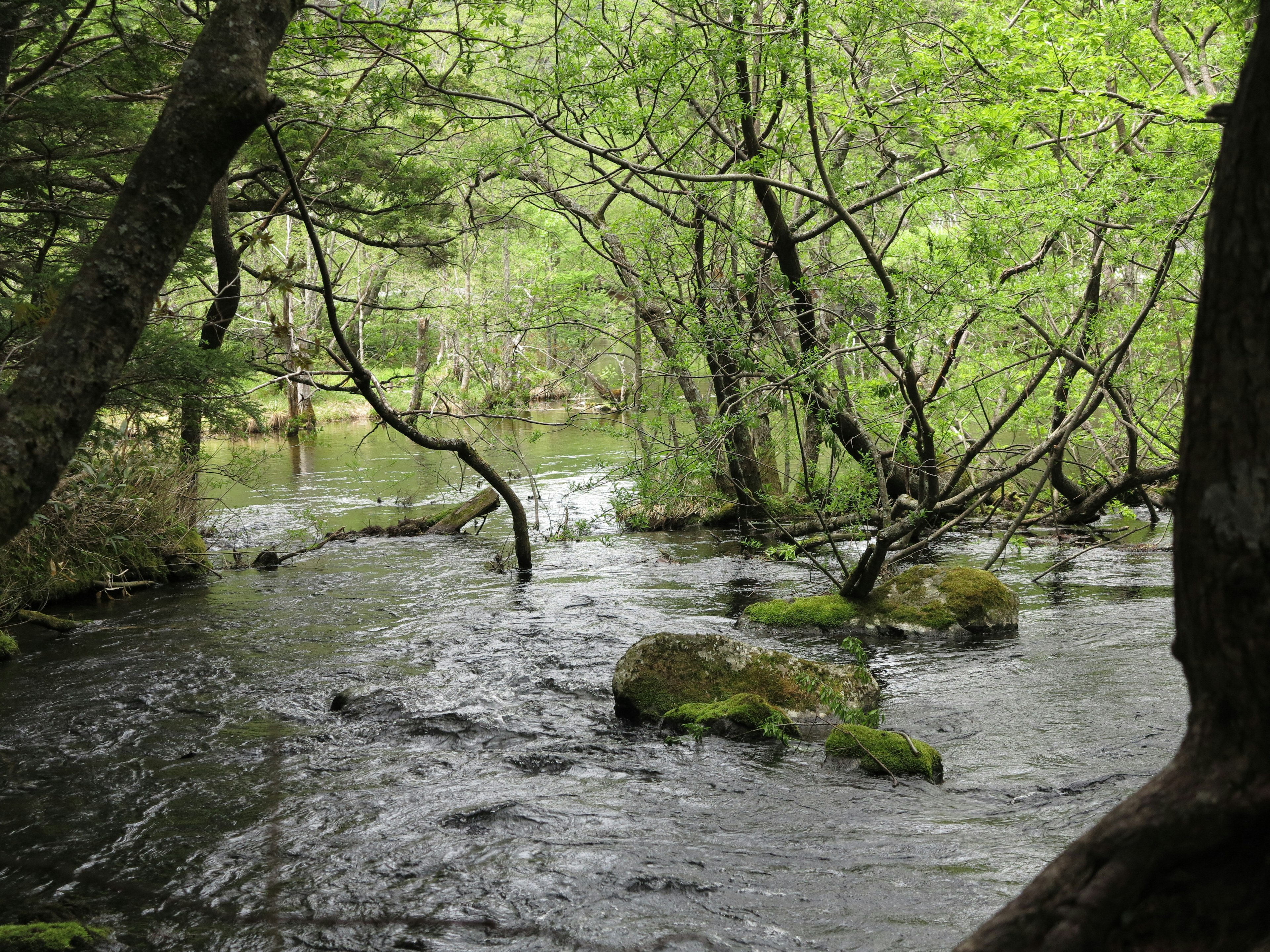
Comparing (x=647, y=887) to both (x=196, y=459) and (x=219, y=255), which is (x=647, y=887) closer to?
(x=196, y=459)

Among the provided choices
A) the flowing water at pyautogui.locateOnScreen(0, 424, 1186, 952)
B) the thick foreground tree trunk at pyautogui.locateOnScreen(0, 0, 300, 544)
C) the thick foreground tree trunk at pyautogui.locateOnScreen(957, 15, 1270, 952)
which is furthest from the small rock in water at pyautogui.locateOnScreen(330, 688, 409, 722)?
the thick foreground tree trunk at pyautogui.locateOnScreen(957, 15, 1270, 952)

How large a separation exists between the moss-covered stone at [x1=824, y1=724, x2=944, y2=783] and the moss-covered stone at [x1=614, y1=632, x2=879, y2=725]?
2.29 ft

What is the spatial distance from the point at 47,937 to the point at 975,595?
7855 mm

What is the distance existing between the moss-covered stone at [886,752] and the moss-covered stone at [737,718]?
523 mm

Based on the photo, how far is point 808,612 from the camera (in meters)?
9.38

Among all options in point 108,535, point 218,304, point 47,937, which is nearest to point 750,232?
point 218,304

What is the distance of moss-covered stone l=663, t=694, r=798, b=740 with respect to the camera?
6.33m

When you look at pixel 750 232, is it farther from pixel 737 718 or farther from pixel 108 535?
pixel 108 535

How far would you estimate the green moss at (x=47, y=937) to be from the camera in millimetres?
3486

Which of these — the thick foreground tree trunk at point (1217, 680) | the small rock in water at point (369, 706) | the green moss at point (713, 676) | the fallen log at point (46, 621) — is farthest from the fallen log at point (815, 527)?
the fallen log at point (46, 621)

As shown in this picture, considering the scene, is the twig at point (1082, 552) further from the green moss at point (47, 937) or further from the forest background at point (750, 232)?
the green moss at point (47, 937)

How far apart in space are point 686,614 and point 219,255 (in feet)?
28.4

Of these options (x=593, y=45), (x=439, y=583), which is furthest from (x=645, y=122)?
(x=439, y=583)

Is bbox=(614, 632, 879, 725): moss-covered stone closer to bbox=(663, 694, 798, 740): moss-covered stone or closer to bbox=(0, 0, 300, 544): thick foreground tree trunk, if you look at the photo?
bbox=(663, 694, 798, 740): moss-covered stone
